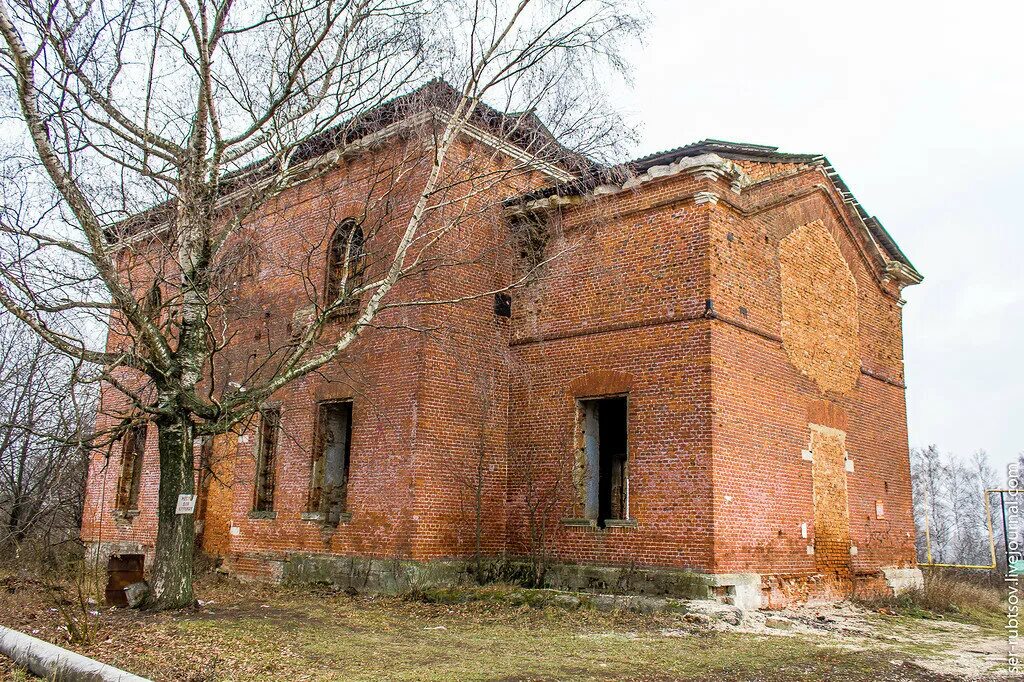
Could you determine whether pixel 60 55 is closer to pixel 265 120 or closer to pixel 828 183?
pixel 265 120

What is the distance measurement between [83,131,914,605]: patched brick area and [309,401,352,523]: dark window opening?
0.69 ft

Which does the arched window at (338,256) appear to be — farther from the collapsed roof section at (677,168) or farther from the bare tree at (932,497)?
the bare tree at (932,497)

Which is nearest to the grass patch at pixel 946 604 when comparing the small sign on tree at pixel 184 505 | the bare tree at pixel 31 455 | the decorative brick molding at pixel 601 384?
the decorative brick molding at pixel 601 384

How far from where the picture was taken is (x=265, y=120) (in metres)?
11.5

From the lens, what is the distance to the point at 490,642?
380 inches

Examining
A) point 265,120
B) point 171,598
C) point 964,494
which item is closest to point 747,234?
point 265,120

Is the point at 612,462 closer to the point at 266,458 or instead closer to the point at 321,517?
the point at 321,517

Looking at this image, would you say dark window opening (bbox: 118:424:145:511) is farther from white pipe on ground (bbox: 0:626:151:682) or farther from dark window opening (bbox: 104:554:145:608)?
white pipe on ground (bbox: 0:626:151:682)

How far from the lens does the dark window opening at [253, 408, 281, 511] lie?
16.3 metres

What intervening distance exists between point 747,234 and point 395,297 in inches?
241

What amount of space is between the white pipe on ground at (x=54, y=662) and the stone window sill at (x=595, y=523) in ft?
25.7

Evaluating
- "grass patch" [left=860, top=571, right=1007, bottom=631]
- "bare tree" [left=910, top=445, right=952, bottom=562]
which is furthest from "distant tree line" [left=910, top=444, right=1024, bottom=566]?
"grass patch" [left=860, top=571, right=1007, bottom=631]

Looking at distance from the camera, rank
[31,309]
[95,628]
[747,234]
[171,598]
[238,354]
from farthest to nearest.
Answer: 1. [238,354]
2. [747,234]
3. [171,598]
4. [31,309]
5. [95,628]

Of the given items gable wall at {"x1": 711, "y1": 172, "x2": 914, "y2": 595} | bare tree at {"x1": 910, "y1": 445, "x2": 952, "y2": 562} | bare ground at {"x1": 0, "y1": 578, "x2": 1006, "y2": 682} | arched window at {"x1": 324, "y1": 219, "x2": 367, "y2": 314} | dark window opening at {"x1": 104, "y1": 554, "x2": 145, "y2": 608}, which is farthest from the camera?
bare tree at {"x1": 910, "y1": 445, "x2": 952, "y2": 562}
